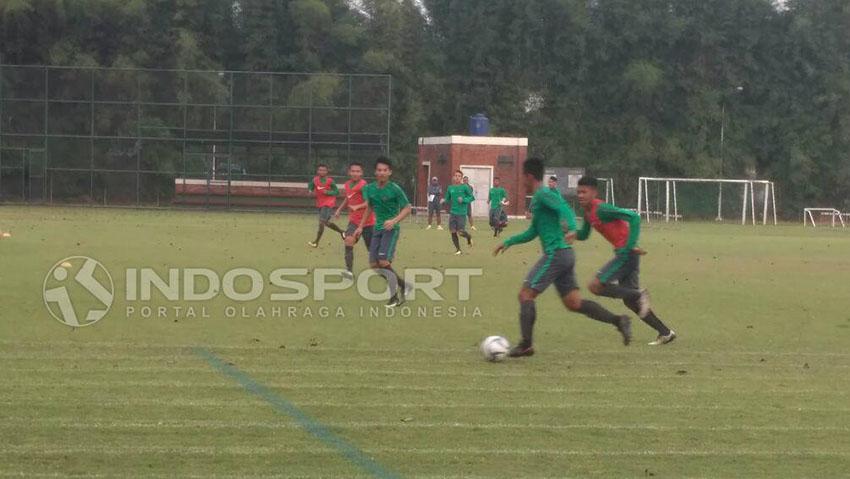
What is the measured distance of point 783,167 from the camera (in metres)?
67.2

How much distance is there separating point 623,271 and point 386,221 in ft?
12.2

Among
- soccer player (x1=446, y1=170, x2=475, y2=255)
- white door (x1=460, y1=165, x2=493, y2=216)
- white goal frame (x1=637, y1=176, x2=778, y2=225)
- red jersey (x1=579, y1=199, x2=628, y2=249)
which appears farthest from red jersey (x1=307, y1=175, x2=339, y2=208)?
white goal frame (x1=637, y1=176, x2=778, y2=225)

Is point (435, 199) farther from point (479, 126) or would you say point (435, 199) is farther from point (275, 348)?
point (275, 348)

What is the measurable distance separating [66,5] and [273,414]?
2161 inches

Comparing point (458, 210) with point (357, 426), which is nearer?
point (357, 426)

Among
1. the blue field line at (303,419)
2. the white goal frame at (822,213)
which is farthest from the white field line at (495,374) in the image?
the white goal frame at (822,213)

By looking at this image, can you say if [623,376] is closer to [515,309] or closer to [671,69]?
[515,309]

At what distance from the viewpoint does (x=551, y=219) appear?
11.8m

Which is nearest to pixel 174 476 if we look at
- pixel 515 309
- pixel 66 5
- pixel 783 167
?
pixel 515 309

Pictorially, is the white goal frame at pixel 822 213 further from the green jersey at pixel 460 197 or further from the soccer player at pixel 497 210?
the green jersey at pixel 460 197

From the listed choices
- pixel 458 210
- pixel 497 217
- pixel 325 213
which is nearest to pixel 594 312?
pixel 325 213

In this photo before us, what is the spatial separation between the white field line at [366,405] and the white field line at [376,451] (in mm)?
1328

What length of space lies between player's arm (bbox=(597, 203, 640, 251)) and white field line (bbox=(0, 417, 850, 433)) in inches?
172

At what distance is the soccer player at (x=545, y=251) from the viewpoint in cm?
1165
